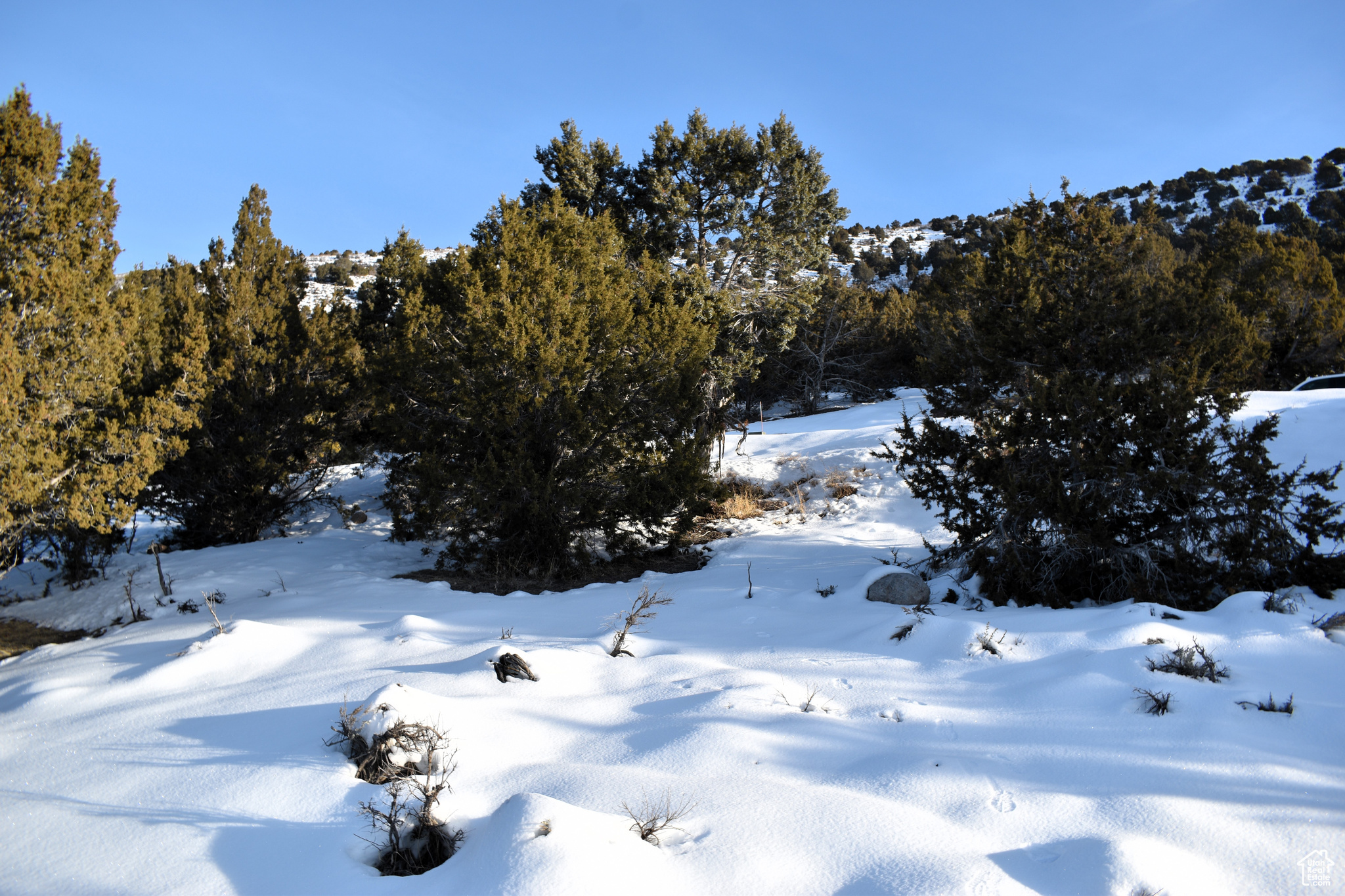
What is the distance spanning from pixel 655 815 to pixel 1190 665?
3.19 meters

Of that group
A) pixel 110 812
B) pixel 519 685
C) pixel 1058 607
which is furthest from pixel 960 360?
pixel 110 812

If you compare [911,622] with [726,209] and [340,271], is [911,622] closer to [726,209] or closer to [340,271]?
[726,209]

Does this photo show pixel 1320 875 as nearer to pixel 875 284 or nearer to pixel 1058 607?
pixel 1058 607

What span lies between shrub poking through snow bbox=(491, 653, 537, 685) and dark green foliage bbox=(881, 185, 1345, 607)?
4261 millimetres

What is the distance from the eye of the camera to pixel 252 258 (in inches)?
432

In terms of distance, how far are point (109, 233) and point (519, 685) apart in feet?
21.8

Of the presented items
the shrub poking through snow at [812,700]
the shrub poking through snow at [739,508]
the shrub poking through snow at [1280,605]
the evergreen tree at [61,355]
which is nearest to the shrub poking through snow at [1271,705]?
the shrub poking through snow at [1280,605]

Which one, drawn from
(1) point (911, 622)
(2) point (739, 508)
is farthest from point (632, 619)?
(2) point (739, 508)

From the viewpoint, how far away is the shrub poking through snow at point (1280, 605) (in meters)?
4.52

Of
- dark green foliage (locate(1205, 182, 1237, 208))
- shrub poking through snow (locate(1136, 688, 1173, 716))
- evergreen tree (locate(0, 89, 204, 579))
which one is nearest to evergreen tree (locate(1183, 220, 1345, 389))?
shrub poking through snow (locate(1136, 688, 1173, 716))

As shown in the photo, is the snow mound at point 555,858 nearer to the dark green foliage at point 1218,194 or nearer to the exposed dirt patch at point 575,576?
the exposed dirt patch at point 575,576

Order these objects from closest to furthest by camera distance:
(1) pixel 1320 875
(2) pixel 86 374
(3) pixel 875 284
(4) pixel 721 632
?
(1) pixel 1320 875, (4) pixel 721 632, (2) pixel 86 374, (3) pixel 875 284

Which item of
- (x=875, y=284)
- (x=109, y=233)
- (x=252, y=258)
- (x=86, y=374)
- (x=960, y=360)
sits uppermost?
(x=875, y=284)

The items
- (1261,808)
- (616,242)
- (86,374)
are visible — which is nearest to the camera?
(1261,808)
